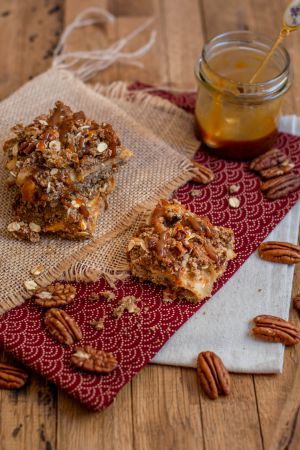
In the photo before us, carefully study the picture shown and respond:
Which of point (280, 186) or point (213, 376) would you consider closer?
point (213, 376)

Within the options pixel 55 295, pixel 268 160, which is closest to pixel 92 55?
pixel 268 160

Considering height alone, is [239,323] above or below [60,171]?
below

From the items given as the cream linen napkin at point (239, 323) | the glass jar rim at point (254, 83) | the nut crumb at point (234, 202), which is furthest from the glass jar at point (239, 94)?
the cream linen napkin at point (239, 323)

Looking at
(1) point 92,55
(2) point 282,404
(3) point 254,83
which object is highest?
(3) point 254,83

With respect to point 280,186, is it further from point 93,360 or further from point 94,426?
point 94,426

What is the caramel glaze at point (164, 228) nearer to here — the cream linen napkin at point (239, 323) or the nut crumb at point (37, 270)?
the cream linen napkin at point (239, 323)

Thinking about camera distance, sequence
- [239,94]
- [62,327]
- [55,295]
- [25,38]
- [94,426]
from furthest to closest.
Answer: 1. [25,38]
2. [239,94]
3. [55,295]
4. [62,327]
5. [94,426]

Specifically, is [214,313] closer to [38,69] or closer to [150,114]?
[150,114]

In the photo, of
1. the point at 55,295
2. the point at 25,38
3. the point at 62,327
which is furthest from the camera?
the point at 25,38
